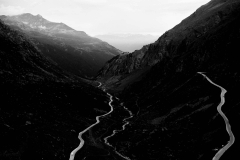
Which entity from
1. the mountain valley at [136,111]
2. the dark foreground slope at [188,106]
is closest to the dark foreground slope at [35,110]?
the mountain valley at [136,111]

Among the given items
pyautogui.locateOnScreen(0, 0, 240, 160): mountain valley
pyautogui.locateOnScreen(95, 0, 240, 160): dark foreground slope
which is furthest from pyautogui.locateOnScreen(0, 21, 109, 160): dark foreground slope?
pyautogui.locateOnScreen(95, 0, 240, 160): dark foreground slope

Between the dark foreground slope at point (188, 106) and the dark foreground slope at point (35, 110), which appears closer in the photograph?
the dark foreground slope at point (188, 106)

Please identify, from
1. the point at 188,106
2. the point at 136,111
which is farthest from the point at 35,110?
the point at 188,106

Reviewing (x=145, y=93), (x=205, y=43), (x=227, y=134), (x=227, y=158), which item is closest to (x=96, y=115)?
(x=145, y=93)

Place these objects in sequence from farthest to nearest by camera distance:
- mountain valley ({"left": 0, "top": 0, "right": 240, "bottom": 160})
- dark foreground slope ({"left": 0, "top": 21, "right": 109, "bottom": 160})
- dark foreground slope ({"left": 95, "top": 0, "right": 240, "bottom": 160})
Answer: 1. dark foreground slope ({"left": 0, "top": 21, "right": 109, "bottom": 160})
2. mountain valley ({"left": 0, "top": 0, "right": 240, "bottom": 160})
3. dark foreground slope ({"left": 95, "top": 0, "right": 240, "bottom": 160})

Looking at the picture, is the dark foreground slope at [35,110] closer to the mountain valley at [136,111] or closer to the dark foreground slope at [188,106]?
the mountain valley at [136,111]

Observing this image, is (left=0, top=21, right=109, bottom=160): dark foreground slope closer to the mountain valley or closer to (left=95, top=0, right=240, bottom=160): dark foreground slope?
the mountain valley

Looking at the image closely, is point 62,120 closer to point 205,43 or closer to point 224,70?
point 224,70

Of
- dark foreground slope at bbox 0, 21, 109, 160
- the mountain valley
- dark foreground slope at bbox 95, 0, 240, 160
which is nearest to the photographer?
dark foreground slope at bbox 95, 0, 240, 160

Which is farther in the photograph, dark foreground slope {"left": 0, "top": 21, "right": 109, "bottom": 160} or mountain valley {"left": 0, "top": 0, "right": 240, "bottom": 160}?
dark foreground slope {"left": 0, "top": 21, "right": 109, "bottom": 160}
